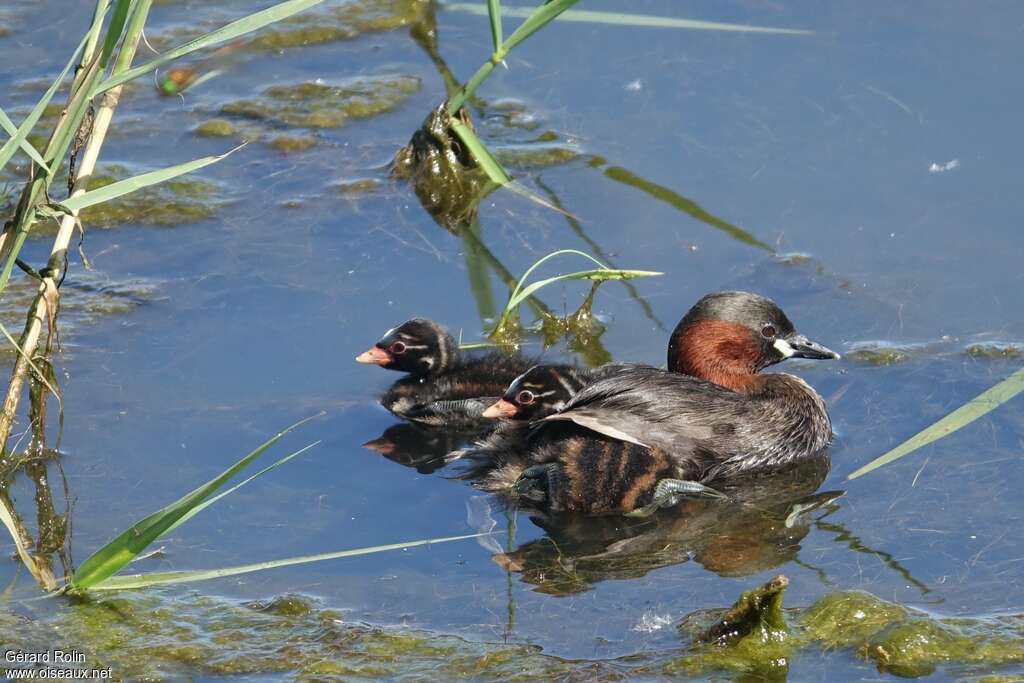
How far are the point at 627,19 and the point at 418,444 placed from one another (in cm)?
239

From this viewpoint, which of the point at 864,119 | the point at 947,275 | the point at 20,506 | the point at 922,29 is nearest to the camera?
the point at 20,506

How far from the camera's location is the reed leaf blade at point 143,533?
4395 millimetres

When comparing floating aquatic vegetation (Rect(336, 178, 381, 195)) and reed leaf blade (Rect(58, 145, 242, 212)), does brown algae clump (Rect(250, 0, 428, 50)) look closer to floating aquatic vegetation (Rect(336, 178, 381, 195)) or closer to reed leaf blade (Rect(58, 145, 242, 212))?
floating aquatic vegetation (Rect(336, 178, 381, 195))

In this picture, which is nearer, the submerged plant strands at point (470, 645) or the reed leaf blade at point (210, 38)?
the submerged plant strands at point (470, 645)

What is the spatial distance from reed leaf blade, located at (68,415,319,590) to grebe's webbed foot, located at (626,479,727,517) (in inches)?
70.9

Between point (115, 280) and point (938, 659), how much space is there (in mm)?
4316

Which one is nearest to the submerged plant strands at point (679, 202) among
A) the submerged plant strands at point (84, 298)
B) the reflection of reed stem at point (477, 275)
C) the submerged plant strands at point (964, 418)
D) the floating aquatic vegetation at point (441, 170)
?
the floating aquatic vegetation at point (441, 170)

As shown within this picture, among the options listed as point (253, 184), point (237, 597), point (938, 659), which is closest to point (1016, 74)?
point (253, 184)

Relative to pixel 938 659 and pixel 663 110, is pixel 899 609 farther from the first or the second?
pixel 663 110

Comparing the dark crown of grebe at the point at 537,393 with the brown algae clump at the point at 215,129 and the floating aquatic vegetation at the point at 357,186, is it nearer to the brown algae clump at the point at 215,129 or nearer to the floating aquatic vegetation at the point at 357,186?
the floating aquatic vegetation at the point at 357,186

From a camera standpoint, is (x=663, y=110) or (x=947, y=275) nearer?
(x=947, y=275)

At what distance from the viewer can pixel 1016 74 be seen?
27.8 feet

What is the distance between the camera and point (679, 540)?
18.7 ft

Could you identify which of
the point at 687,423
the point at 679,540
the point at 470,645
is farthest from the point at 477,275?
the point at 470,645
